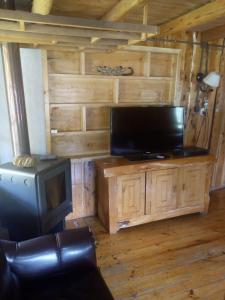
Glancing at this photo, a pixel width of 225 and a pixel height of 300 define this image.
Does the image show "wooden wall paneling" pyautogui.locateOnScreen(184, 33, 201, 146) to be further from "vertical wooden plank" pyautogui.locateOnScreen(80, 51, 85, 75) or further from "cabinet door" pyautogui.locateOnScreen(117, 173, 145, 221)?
"vertical wooden plank" pyautogui.locateOnScreen(80, 51, 85, 75)

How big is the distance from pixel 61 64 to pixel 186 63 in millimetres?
1698

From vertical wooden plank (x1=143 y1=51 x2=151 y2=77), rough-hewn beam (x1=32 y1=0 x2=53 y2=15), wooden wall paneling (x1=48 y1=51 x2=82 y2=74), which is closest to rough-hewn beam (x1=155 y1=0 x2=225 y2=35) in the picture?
vertical wooden plank (x1=143 y1=51 x2=151 y2=77)

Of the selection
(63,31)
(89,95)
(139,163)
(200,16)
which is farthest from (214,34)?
(63,31)

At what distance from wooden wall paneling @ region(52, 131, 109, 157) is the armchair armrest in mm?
1491

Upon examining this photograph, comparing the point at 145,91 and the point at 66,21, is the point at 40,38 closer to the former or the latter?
the point at 66,21

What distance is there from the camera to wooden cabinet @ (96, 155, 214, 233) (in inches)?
106

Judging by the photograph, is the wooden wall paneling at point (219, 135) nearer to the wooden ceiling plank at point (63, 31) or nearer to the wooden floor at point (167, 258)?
the wooden floor at point (167, 258)

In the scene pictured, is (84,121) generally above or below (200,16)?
below

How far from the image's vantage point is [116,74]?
2963mm

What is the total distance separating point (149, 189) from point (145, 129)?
0.72 meters

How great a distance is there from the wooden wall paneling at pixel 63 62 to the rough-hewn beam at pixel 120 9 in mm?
717

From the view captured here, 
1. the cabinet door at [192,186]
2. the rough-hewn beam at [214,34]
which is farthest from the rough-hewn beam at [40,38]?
the cabinet door at [192,186]

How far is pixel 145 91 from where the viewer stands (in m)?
3.15

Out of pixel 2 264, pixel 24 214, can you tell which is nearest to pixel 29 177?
pixel 24 214
